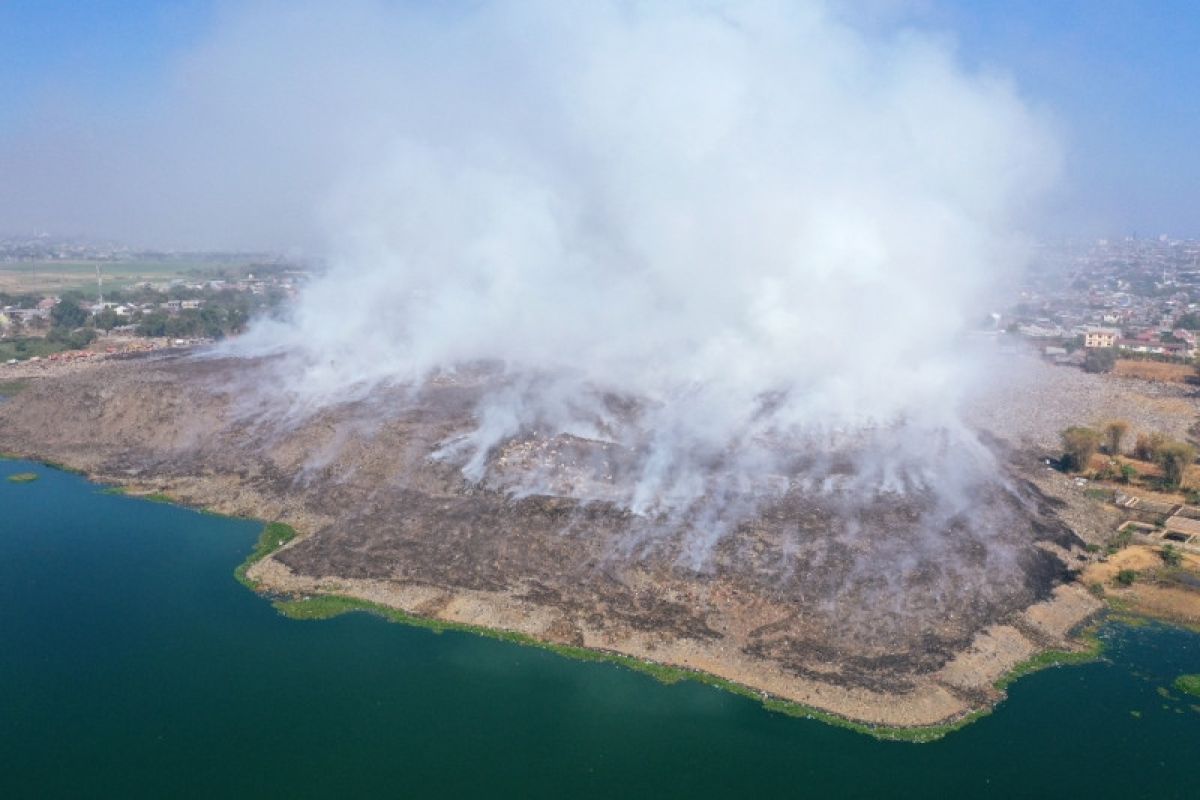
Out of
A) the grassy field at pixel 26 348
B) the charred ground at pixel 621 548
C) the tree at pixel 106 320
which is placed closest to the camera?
the charred ground at pixel 621 548

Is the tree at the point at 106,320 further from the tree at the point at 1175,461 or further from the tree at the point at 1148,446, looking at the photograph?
the tree at the point at 1175,461

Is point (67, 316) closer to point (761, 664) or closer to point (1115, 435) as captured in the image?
→ point (761, 664)

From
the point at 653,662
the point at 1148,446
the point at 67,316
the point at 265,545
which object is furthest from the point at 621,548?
the point at 67,316

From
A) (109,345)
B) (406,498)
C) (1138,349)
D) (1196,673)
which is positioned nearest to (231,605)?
(406,498)

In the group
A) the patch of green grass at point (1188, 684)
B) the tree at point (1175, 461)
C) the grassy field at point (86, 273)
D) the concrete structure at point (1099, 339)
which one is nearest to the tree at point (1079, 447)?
the tree at point (1175, 461)

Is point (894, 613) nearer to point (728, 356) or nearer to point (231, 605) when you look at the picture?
point (231, 605)

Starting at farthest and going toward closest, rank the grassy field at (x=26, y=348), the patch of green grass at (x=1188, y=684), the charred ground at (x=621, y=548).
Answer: the grassy field at (x=26, y=348) → the charred ground at (x=621, y=548) → the patch of green grass at (x=1188, y=684)

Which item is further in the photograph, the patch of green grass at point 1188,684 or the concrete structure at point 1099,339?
the concrete structure at point 1099,339
